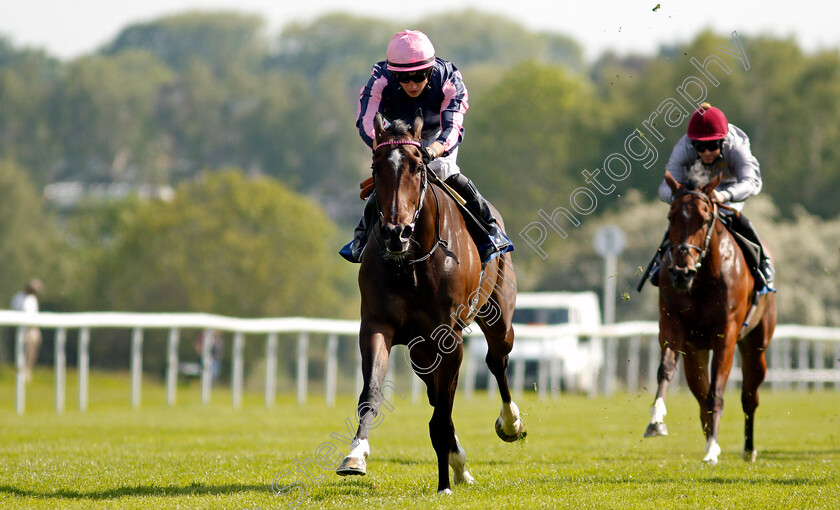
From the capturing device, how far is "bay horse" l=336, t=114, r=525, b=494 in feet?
19.9

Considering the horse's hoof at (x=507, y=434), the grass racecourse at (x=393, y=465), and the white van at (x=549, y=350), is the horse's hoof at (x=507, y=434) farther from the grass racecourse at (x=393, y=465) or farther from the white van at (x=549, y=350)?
the white van at (x=549, y=350)

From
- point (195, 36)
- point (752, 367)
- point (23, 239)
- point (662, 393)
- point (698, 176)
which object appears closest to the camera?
point (698, 176)

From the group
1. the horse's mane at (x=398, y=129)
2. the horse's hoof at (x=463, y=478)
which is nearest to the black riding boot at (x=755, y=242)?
the horse's hoof at (x=463, y=478)

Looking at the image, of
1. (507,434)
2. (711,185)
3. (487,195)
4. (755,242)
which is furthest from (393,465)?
(487,195)

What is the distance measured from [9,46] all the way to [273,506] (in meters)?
103

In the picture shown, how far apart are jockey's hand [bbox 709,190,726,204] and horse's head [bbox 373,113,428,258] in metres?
3.15

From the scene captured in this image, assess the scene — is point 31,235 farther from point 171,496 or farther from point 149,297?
point 171,496

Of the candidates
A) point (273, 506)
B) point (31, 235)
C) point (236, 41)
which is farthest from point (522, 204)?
point (236, 41)

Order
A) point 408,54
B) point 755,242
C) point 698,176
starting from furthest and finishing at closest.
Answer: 1. point 755,242
2. point 698,176
3. point 408,54

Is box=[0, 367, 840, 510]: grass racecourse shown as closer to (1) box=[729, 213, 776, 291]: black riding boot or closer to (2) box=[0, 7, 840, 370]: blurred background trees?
(1) box=[729, 213, 776, 291]: black riding boot

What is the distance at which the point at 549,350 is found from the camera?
26391 millimetres

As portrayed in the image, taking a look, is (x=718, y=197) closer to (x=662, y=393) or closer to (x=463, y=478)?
(x=662, y=393)

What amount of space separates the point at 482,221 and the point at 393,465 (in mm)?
2050

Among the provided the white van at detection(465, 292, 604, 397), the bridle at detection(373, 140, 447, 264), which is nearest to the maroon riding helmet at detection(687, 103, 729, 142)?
the bridle at detection(373, 140, 447, 264)
